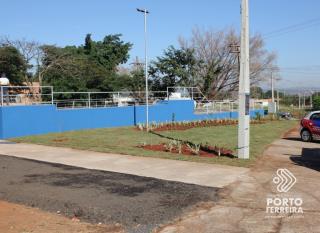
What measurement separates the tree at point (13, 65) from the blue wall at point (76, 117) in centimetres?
1433

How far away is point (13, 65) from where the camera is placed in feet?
135

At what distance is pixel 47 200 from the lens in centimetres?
912

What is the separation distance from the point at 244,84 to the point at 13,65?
31608 mm

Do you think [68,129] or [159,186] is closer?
[159,186]

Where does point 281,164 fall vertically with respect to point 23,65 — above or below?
below

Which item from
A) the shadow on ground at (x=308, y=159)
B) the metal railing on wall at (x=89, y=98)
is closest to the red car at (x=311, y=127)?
the shadow on ground at (x=308, y=159)

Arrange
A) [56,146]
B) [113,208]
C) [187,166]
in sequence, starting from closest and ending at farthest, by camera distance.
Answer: [113,208], [187,166], [56,146]

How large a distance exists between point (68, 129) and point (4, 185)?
54.7ft

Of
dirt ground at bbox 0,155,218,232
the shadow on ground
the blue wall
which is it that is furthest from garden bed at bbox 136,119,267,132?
dirt ground at bbox 0,155,218,232

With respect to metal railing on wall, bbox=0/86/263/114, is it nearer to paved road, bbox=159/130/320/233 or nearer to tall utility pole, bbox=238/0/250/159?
tall utility pole, bbox=238/0/250/159

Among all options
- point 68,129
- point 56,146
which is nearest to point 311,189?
point 56,146

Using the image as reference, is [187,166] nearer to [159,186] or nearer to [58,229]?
[159,186]

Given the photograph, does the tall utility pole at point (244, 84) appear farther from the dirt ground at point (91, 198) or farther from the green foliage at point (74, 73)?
the green foliage at point (74, 73)

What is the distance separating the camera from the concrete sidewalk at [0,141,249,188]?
38.0 feet
